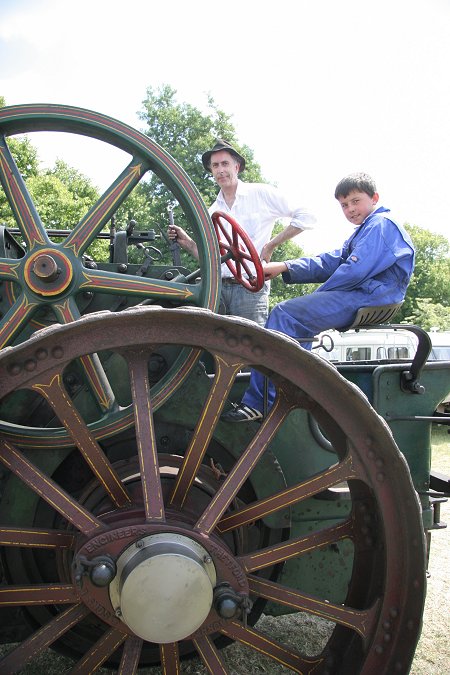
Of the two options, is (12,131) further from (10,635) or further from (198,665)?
(198,665)

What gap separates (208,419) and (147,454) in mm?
217

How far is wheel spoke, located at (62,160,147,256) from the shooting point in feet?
6.86

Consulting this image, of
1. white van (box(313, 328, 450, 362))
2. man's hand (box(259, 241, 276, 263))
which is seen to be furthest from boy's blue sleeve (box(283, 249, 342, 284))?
white van (box(313, 328, 450, 362))

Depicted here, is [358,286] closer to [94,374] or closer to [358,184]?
[358,184]

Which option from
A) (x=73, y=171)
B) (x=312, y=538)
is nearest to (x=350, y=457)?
(x=312, y=538)

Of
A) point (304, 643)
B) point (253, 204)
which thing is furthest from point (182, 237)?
point (304, 643)

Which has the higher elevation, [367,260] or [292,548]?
[367,260]

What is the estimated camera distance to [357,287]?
2730mm

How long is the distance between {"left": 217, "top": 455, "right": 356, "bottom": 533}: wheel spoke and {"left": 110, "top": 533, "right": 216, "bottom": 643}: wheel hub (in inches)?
9.9

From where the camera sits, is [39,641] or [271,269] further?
[271,269]

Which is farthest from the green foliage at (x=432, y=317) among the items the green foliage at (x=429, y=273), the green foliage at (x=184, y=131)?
the green foliage at (x=184, y=131)

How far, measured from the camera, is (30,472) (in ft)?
5.74

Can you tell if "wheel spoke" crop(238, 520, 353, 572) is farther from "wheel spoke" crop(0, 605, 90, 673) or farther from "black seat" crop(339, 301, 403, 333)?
"black seat" crop(339, 301, 403, 333)

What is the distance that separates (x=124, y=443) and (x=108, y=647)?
0.70 m
